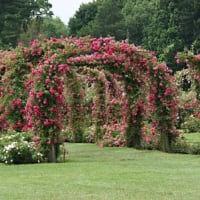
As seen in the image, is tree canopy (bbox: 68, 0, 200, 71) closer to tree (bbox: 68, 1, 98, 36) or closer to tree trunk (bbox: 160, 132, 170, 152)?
tree (bbox: 68, 1, 98, 36)

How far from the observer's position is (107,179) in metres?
11.4

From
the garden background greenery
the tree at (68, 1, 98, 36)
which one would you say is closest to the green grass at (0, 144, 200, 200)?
the garden background greenery

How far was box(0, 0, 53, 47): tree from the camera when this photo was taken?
6169 centimetres

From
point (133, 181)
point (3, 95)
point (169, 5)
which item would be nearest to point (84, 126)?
point (3, 95)

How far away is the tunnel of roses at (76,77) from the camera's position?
14984mm

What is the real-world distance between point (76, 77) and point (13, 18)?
40.7 meters

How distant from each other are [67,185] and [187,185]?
207 centimetres

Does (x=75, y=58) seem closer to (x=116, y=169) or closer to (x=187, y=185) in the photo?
(x=116, y=169)

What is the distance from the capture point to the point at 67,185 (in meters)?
10.8

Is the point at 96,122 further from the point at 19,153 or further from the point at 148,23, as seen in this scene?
the point at 148,23

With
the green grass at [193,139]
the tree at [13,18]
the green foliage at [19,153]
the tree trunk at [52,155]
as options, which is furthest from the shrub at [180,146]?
the tree at [13,18]

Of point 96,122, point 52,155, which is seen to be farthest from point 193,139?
point 52,155

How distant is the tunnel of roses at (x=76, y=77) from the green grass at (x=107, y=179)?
1436mm

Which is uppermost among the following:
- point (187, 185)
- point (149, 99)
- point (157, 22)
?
point (157, 22)
